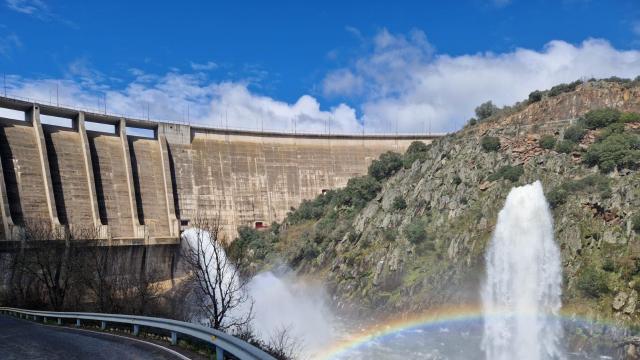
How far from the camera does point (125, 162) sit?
203 feet

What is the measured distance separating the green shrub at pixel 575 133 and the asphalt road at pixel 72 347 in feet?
140

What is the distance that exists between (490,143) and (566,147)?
741 cm

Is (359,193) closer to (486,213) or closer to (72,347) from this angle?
(486,213)

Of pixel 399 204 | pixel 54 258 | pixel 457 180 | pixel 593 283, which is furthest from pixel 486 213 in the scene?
pixel 54 258

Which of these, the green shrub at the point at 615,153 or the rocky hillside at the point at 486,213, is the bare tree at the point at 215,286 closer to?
the rocky hillside at the point at 486,213

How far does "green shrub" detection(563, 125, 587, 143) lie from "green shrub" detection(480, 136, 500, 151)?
6.03 metres

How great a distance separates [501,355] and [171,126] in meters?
50.4

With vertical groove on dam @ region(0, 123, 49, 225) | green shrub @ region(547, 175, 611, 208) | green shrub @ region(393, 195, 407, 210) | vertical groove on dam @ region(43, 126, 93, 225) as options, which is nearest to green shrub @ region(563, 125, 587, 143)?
green shrub @ region(547, 175, 611, 208)

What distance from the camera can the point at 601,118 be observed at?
159ft

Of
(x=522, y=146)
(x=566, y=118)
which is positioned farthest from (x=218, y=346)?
(x=566, y=118)

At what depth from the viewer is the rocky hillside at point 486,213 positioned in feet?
116

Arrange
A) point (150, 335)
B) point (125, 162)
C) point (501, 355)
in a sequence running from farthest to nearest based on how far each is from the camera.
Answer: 1. point (125, 162)
2. point (501, 355)
3. point (150, 335)

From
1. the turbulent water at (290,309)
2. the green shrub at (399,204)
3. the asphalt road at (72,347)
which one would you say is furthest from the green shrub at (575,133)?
the asphalt road at (72,347)

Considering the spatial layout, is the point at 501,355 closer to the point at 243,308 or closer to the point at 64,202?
the point at 243,308
